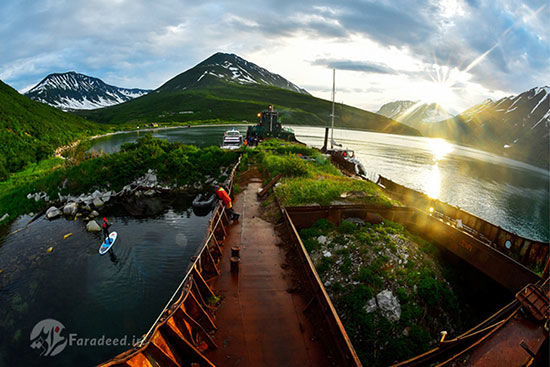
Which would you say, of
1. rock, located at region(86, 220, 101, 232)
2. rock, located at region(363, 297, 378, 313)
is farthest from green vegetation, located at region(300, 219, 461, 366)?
rock, located at region(86, 220, 101, 232)

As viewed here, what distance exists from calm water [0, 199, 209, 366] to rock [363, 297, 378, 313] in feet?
37.4

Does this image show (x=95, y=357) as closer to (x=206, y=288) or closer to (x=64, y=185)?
(x=206, y=288)

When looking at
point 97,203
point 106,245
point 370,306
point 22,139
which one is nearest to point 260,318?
point 370,306

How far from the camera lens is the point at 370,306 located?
32.1ft

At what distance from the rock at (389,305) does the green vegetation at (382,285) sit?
132 mm

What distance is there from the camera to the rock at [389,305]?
950cm

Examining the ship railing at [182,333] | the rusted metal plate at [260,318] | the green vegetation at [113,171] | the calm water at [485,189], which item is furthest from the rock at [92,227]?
the calm water at [485,189]

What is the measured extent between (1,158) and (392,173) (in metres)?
67.4

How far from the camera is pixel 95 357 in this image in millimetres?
11398

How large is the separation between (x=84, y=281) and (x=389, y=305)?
18132mm

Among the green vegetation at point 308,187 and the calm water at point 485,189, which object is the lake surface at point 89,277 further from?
the green vegetation at point 308,187

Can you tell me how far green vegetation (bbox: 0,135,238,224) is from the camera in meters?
27.4

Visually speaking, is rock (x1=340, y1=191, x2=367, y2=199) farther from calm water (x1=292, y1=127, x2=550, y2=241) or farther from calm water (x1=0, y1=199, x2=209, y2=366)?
calm water (x1=292, y1=127, x2=550, y2=241)

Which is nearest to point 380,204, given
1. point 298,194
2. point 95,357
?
point 298,194
